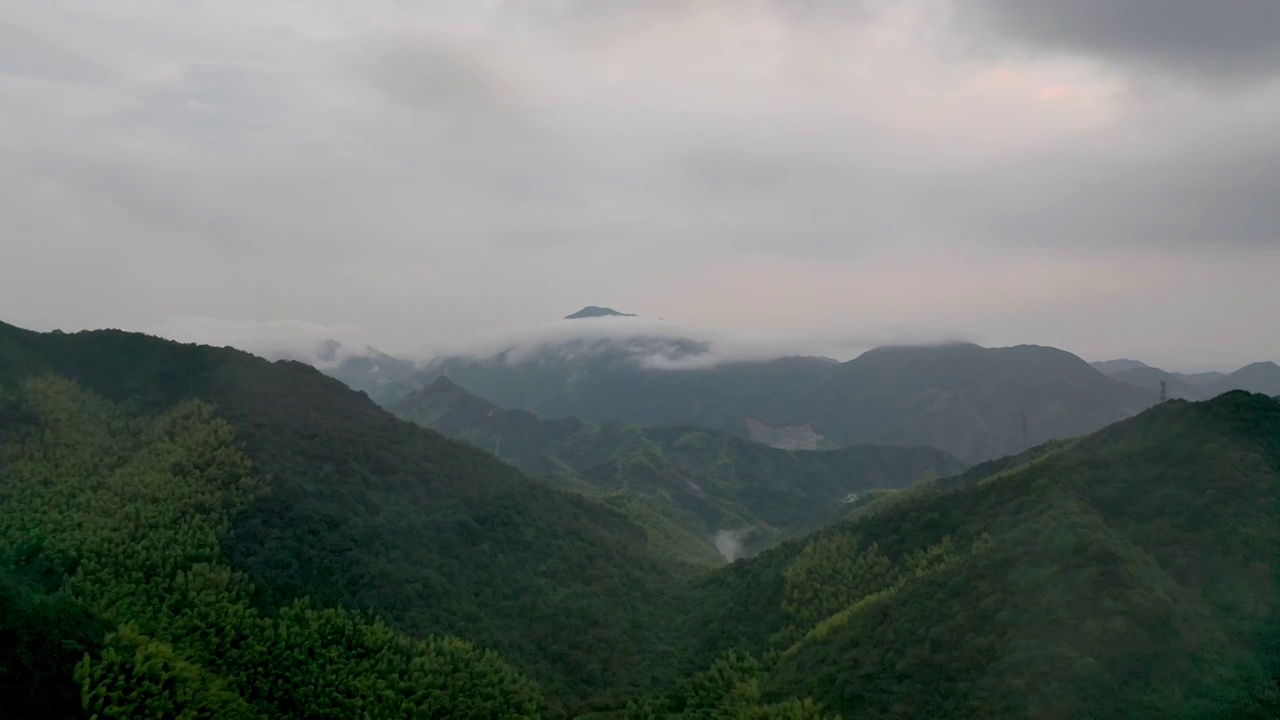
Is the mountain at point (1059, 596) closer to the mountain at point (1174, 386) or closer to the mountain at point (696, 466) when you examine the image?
the mountain at point (696, 466)

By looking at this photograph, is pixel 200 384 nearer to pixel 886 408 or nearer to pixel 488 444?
pixel 488 444

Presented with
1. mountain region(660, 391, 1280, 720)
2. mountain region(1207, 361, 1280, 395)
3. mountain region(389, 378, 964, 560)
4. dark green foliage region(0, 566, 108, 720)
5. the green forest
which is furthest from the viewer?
mountain region(1207, 361, 1280, 395)

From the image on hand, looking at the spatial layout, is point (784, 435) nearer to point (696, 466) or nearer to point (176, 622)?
point (696, 466)

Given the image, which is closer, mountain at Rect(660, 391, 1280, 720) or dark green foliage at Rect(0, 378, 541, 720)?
dark green foliage at Rect(0, 378, 541, 720)

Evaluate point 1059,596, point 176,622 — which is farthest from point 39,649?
point 1059,596

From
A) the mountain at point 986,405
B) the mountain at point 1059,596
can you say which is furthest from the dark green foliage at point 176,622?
the mountain at point 986,405

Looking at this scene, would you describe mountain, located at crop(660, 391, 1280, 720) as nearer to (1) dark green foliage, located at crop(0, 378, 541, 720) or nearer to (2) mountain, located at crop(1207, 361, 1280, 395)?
(1) dark green foliage, located at crop(0, 378, 541, 720)

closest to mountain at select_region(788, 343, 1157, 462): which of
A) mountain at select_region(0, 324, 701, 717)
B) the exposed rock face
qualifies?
the exposed rock face
